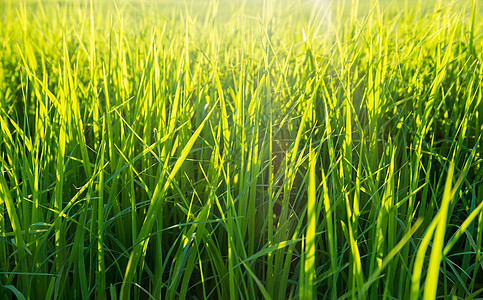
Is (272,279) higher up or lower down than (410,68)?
lower down

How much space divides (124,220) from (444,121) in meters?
0.81

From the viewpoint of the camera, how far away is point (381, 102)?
0.84 meters

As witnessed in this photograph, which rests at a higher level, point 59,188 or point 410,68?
point 410,68

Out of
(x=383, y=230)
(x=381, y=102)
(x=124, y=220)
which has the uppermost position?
(x=381, y=102)

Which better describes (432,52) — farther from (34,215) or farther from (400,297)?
(34,215)

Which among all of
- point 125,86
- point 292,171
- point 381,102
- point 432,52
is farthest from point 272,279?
point 432,52

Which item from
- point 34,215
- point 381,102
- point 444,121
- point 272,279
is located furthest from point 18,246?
point 444,121

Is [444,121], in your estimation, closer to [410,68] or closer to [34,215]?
[410,68]

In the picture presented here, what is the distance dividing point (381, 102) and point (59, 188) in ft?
2.04

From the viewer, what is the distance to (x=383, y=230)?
1.97ft

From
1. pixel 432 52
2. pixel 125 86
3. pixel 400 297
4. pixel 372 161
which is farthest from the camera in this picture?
pixel 432 52

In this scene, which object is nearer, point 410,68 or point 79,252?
point 79,252

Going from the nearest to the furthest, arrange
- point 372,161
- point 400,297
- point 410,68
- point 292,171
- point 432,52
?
1. point 400,297
2. point 292,171
3. point 372,161
4. point 410,68
5. point 432,52

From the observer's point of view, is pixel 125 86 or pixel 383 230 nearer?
pixel 383 230
